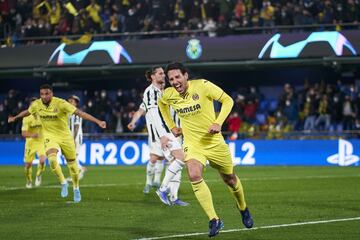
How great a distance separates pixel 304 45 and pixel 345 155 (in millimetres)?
5405

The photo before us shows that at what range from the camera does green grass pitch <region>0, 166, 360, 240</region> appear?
1211 centimetres

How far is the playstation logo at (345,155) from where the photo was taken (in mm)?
31297

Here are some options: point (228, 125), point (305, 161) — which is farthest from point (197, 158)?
point (228, 125)

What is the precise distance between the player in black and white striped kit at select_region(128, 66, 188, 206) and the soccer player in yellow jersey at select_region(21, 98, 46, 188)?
4.95 metres

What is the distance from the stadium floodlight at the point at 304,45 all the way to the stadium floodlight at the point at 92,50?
Result: 20.8 feet

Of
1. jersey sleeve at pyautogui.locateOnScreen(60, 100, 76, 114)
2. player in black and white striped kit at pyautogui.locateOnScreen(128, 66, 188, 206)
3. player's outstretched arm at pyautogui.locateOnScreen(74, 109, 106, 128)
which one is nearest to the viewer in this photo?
player's outstretched arm at pyautogui.locateOnScreen(74, 109, 106, 128)

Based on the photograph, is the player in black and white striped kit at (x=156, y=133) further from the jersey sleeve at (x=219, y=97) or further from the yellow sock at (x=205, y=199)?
the yellow sock at (x=205, y=199)

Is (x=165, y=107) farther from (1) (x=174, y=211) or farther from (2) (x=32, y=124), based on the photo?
(2) (x=32, y=124)

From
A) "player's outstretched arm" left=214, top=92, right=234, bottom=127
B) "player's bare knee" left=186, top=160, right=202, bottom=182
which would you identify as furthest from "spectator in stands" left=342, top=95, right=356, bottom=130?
"player's bare knee" left=186, top=160, right=202, bottom=182

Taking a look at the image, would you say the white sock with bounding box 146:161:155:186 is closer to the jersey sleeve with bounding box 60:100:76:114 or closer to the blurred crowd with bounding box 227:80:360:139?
the jersey sleeve with bounding box 60:100:76:114

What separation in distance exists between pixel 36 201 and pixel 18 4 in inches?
995

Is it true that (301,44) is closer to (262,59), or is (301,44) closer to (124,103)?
(262,59)

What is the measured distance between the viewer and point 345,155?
31484 mm

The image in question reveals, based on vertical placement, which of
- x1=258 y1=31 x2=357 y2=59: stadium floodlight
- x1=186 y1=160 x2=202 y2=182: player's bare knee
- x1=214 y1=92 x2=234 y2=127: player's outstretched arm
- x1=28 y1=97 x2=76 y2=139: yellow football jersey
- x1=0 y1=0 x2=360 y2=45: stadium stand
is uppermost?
x1=0 y1=0 x2=360 y2=45: stadium stand
